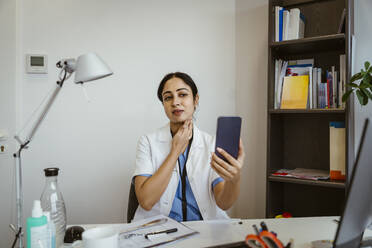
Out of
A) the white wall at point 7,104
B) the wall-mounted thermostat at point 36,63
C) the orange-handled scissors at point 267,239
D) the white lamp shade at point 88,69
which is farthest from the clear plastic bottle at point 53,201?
the wall-mounted thermostat at point 36,63

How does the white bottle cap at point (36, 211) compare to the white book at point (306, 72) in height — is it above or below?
below

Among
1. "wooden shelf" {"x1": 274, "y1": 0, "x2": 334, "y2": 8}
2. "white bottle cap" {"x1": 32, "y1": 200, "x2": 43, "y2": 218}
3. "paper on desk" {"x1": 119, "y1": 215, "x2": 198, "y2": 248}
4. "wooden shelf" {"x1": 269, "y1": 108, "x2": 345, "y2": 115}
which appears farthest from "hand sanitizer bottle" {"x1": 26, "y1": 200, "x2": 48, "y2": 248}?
"wooden shelf" {"x1": 274, "y1": 0, "x2": 334, "y2": 8}

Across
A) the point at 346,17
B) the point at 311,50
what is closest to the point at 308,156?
the point at 311,50

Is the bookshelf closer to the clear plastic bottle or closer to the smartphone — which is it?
the smartphone

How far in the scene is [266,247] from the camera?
2.52 feet

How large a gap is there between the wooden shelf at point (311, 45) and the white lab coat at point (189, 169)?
90 centimetres

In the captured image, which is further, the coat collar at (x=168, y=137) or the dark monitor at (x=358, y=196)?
the coat collar at (x=168, y=137)

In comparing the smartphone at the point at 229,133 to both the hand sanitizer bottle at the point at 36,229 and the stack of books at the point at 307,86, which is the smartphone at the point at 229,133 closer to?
the hand sanitizer bottle at the point at 36,229

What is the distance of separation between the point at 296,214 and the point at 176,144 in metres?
1.36

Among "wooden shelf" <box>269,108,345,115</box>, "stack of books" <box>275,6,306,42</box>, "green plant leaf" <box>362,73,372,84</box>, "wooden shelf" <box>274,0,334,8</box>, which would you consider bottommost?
"wooden shelf" <box>269,108,345,115</box>

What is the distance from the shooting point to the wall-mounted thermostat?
A: 84.4 inches

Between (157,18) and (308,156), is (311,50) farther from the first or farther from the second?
(157,18)

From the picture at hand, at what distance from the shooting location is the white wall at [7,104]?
6.73 feet

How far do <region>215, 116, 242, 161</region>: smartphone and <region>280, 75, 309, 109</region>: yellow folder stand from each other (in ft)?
3.63
